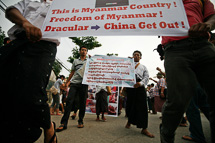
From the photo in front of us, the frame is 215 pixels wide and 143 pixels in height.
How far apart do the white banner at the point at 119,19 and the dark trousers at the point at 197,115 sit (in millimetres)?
1621

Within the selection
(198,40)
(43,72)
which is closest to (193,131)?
(198,40)

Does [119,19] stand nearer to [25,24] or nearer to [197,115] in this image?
[25,24]

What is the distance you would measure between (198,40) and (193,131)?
5.69 ft

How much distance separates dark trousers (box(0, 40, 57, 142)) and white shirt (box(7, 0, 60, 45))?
15cm

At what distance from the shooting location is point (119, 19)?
4.13ft

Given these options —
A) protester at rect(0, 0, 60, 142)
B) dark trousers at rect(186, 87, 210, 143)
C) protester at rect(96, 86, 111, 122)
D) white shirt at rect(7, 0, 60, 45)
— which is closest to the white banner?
white shirt at rect(7, 0, 60, 45)

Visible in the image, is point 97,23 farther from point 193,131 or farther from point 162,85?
point 162,85

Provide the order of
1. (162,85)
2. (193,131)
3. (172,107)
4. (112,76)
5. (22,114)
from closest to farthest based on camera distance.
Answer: (22,114) < (172,107) < (193,131) < (112,76) < (162,85)

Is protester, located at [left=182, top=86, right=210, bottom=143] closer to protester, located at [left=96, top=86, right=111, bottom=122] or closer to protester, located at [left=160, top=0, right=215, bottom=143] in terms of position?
protester, located at [left=160, top=0, right=215, bottom=143]

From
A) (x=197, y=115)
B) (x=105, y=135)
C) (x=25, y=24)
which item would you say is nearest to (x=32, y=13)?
(x=25, y=24)

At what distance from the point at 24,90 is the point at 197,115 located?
8.44 feet

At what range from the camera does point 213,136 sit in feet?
3.39

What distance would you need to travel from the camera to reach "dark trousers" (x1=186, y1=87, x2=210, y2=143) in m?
1.95

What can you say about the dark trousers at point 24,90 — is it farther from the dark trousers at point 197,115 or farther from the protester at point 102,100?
the protester at point 102,100
